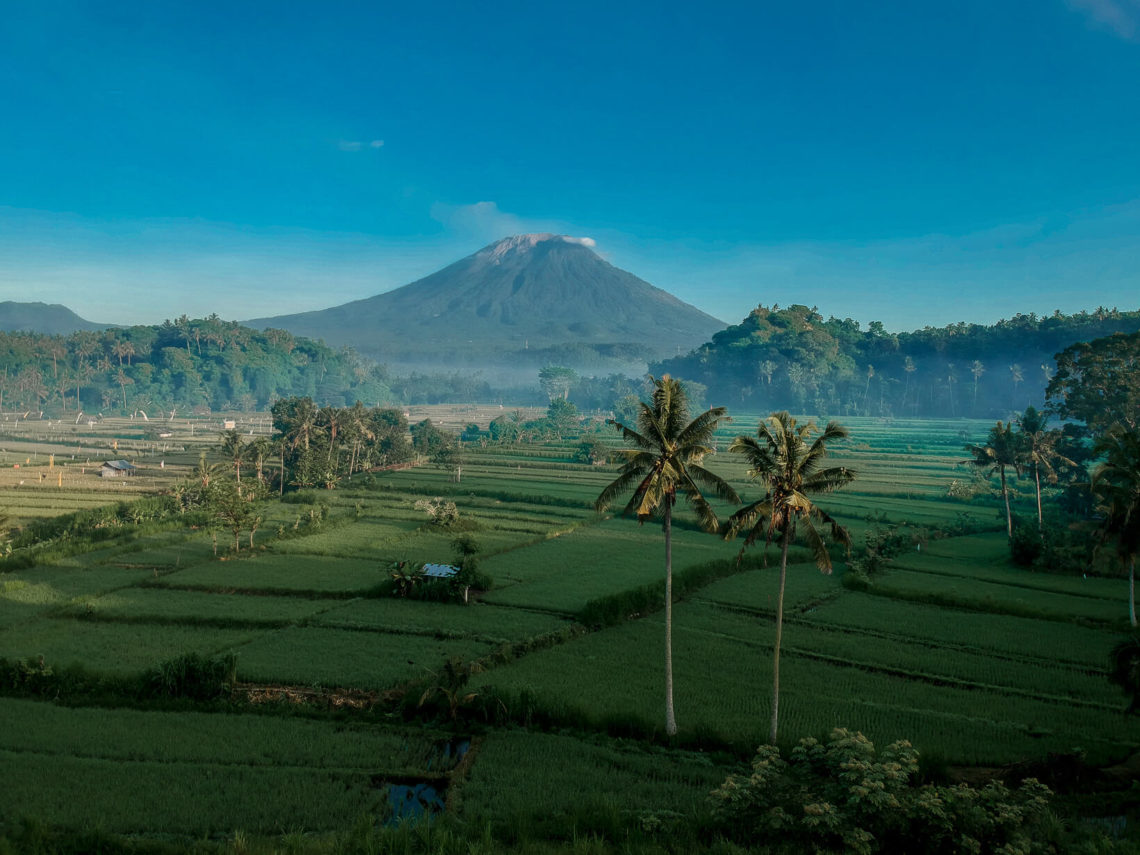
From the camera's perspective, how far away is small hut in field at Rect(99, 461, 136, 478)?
50.2 metres

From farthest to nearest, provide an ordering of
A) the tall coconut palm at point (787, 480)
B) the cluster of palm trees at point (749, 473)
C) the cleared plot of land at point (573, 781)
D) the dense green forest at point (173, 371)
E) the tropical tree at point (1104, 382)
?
the dense green forest at point (173, 371), the tropical tree at point (1104, 382), the cluster of palm trees at point (749, 473), the tall coconut palm at point (787, 480), the cleared plot of land at point (573, 781)

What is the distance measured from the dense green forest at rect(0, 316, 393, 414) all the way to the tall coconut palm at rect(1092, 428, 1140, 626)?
445 feet

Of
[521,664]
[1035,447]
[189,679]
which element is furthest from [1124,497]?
[189,679]

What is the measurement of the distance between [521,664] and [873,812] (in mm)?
10251

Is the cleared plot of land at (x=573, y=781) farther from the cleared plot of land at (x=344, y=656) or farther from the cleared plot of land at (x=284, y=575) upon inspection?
the cleared plot of land at (x=284, y=575)

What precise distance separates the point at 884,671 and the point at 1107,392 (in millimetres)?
39331

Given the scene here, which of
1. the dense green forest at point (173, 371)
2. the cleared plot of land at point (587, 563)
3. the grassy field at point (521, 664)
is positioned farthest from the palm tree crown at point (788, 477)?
the dense green forest at point (173, 371)

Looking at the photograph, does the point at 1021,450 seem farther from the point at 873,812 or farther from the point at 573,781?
the point at 573,781

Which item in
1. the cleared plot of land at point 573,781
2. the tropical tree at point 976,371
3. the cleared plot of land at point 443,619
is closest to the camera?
the cleared plot of land at point 573,781

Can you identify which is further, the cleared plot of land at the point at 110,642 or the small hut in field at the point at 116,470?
the small hut in field at the point at 116,470

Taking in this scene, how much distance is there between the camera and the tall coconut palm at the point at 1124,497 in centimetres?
2139

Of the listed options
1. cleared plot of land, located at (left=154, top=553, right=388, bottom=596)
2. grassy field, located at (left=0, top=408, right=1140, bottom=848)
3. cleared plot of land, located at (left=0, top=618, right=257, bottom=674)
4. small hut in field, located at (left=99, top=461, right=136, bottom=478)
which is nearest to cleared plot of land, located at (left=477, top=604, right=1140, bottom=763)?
grassy field, located at (left=0, top=408, right=1140, bottom=848)

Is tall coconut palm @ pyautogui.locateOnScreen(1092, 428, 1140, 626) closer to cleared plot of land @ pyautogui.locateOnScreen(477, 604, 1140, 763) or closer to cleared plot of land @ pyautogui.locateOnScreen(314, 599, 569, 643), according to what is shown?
cleared plot of land @ pyautogui.locateOnScreen(477, 604, 1140, 763)

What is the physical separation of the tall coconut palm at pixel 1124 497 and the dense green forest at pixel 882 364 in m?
104
